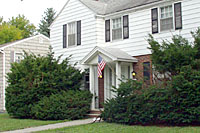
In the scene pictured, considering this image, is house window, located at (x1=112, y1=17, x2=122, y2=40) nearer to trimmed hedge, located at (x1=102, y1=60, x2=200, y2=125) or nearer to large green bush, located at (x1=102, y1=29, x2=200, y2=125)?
large green bush, located at (x1=102, y1=29, x2=200, y2=125)

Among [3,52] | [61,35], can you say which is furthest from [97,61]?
[3,52]

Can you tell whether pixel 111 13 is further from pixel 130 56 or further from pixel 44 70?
pixel 44 70

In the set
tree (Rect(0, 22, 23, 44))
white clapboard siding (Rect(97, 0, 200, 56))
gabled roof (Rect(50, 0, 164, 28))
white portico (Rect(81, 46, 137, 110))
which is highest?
tree (Rect(0, 22, 23, 44))

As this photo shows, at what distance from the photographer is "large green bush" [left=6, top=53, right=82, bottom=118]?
16375mm

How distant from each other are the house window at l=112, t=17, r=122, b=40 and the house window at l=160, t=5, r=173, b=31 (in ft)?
9.02

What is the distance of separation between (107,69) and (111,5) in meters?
4.22

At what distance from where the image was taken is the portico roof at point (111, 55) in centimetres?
1546

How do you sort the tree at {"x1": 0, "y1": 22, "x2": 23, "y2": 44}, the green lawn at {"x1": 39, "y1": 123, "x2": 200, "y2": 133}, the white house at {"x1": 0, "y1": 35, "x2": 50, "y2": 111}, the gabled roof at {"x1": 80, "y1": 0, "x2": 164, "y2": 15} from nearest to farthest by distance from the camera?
the green lawn at {"x1": 39, "y1": 123, "x2": 200, "y2": 133} → the gabled roof at {"x1": 80, "y1": 0, "x2": 164, "y2": 15} → the white house at {"x1": 0, "y1": 35, "x2": 50, "y2": 111} → the tree at {"x1": 0, "y1": 22, "x2": 23, "y2": 44}

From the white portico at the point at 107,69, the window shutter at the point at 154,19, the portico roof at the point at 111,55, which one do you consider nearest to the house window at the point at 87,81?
the white portico at the point at 107,69

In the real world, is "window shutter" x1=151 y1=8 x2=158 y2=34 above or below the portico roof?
above

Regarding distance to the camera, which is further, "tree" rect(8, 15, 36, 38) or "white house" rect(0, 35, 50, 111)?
"tree" rect(8, 15, 36, 38)

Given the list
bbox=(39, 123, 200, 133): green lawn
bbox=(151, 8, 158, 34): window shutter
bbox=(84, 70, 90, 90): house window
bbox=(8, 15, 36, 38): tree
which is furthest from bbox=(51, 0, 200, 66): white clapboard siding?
bbox=(8, 15, 36, 38): tree

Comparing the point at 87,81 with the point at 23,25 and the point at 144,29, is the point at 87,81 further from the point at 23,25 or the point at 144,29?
the point at 23,25

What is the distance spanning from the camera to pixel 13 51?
→ 24.3 metres
